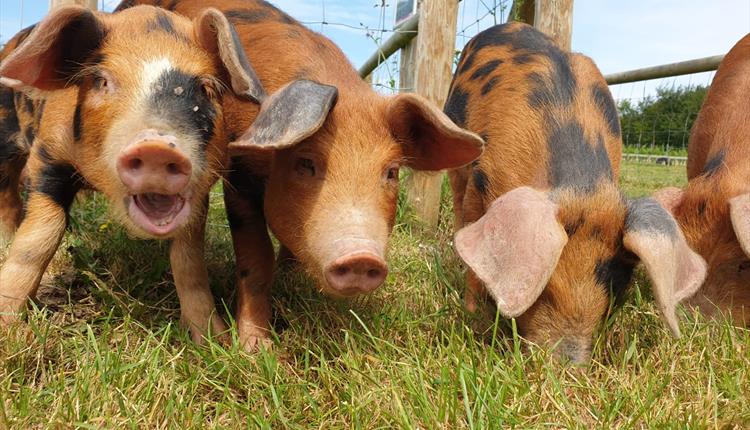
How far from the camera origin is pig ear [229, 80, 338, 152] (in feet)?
7.99

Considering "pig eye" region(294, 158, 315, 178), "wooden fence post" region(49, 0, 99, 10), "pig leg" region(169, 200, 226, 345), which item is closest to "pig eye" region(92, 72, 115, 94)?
"pig leg" region(169, 200, 226, 345)

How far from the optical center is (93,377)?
247 cm

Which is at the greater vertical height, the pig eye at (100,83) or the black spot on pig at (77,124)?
the pig eye at (100,83)

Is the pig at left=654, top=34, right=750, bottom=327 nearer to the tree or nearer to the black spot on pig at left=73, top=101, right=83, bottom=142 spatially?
the black spot on pig at left=73, top=101, right=83, bottom=142

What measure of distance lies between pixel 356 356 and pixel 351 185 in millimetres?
715

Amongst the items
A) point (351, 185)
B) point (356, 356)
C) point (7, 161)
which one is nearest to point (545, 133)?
point (351, 185)

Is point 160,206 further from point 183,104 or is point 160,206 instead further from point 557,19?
point 557,19

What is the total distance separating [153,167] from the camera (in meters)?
2.35

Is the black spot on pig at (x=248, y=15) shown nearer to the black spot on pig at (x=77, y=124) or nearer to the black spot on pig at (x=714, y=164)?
the black spot on pig at (x=77, y=124)

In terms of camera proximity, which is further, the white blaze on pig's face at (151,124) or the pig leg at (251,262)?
the pig leg at (251,262)

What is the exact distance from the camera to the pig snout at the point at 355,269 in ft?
7.95

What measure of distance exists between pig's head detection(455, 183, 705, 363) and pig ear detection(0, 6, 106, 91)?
175 centimetres

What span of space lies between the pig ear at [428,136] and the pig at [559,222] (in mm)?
282

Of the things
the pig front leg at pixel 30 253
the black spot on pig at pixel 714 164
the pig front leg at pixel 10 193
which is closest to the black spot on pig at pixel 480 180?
the black spot on pig at pixel 714 164
